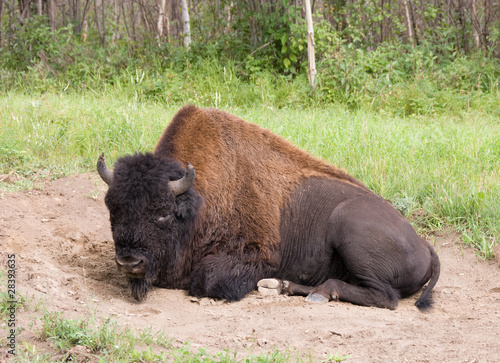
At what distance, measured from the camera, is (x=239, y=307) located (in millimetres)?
5000

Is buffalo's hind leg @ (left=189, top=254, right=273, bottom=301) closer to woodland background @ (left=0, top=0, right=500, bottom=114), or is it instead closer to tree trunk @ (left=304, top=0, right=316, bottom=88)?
woodland background @ (left=0, top=0, right=500, bottom=114)

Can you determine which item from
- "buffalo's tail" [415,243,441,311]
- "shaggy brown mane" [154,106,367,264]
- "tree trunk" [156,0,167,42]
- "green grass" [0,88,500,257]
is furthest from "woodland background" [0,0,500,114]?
"buffalo's tail" [415,243,441,311]

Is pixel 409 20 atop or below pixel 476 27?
atop

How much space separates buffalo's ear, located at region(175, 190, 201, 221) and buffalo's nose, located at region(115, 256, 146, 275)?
525 millimetres

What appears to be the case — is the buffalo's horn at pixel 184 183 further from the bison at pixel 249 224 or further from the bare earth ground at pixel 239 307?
the bare earth ground at pixel 239 307

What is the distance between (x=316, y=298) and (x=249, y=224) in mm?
906

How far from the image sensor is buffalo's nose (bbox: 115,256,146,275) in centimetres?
469

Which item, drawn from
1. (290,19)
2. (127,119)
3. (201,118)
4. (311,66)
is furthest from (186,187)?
(290,19)

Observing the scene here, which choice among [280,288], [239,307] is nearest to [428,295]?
[280,288]

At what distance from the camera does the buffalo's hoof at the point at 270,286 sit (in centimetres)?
531

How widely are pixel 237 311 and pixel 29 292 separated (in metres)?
1.61

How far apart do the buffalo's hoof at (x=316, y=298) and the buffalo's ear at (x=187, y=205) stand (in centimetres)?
122

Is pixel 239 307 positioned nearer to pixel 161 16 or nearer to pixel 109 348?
pixel 109 348

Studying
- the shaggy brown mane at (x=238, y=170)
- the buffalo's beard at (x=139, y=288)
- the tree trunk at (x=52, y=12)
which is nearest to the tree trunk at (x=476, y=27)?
the shaggy brown mane at (x=238, y=170)
